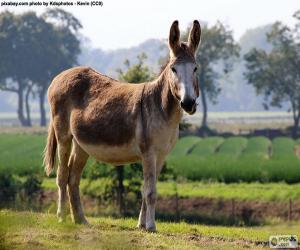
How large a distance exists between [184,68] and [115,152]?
1.83 m

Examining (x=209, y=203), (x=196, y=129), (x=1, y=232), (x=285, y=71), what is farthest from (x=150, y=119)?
(x=285, y=71)

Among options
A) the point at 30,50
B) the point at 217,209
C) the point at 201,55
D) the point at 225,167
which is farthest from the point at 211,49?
the point at 217,209

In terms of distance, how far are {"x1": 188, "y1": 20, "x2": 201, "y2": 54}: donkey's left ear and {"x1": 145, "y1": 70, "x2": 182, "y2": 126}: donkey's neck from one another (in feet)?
1.89

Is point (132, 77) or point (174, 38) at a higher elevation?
point (132, 77)

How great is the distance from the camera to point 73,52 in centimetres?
11238

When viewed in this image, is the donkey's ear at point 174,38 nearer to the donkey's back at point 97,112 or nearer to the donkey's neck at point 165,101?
the donkey's neck at point 165,101

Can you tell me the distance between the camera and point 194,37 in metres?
10.6

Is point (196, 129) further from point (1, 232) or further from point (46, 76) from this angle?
point (1, 232)

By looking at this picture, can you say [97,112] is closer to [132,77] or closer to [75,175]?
[75,175]

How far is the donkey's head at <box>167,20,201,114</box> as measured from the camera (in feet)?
32.0

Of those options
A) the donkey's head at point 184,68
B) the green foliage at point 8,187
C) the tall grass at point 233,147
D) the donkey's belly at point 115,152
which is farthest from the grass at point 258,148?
the donkey's head at point 184,68

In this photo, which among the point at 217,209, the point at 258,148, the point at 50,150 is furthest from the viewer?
the point at 258,148

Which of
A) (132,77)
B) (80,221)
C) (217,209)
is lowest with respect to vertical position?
(217,209)

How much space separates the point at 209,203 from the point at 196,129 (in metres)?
58.1
